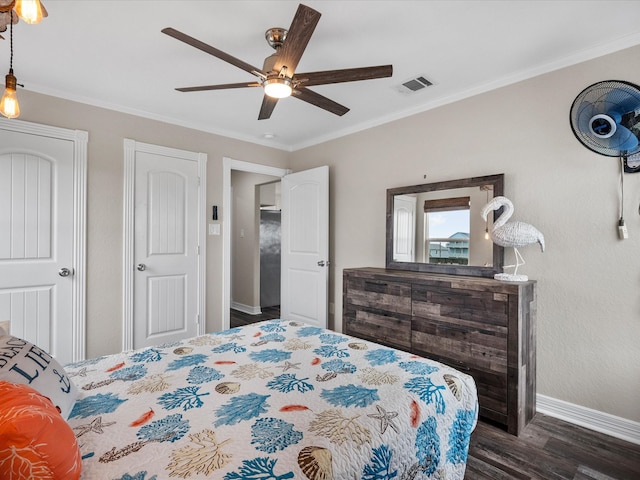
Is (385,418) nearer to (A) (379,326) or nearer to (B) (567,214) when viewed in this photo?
(A) (379,326)

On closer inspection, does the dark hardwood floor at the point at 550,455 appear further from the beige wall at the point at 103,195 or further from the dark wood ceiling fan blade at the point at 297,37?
the beige wall at the point at 103,195

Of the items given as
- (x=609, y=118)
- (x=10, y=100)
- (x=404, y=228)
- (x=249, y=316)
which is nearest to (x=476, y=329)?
(x=404, y=228)

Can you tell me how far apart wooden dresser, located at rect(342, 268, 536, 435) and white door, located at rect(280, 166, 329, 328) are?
116 centimetres

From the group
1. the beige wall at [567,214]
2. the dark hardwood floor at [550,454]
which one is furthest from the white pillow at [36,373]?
the beige wall at [567,214]

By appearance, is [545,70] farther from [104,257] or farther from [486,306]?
[104,257]

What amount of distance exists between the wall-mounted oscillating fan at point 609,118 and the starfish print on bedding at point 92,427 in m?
2.89

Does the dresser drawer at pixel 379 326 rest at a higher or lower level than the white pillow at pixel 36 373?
lower

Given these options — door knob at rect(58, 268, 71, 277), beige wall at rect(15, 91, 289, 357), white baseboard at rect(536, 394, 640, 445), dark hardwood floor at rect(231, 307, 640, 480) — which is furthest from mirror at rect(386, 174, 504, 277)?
door knob at rect(58, 268, 71, 277)

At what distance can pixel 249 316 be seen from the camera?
514 cm

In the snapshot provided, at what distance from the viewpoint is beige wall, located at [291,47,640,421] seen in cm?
208

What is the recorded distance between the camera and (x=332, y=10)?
1819mm

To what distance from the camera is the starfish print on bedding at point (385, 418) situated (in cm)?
110

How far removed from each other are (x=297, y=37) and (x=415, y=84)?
4.67 feet

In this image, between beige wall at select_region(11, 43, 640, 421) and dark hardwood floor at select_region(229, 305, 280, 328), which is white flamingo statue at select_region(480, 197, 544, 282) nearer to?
beige wall at select_region(11, 43, 640, 421)
